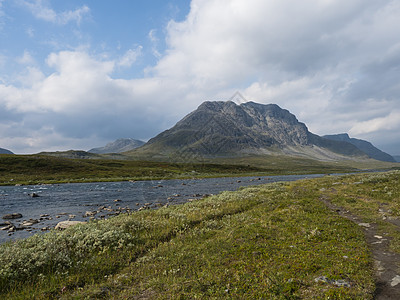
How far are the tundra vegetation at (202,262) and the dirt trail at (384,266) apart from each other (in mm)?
333

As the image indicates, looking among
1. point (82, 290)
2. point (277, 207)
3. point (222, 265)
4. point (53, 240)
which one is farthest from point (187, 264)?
point (277, 207)

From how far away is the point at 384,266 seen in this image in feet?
32.2

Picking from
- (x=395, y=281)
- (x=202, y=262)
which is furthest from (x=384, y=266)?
(x=202, y=262)

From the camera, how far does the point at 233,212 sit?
2327 cm

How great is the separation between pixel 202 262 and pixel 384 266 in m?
8.64

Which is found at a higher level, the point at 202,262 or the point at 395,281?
the point at 395,281

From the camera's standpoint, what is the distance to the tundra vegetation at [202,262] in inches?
340

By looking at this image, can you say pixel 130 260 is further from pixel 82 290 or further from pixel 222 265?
pixel 222 265

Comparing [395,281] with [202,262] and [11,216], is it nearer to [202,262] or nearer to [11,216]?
[202,262]

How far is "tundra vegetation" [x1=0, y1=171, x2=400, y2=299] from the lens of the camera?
862cm

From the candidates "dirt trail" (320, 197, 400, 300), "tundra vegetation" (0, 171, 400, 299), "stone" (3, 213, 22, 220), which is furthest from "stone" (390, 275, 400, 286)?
"stone" (3, 213, 22, 220)

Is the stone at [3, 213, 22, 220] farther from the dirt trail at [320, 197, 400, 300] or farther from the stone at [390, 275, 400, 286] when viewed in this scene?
the stone at [390, 275, 400, 286]

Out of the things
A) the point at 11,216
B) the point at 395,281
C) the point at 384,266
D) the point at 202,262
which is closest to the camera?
the point at 395,281

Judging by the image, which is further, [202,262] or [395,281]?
[202,262]
